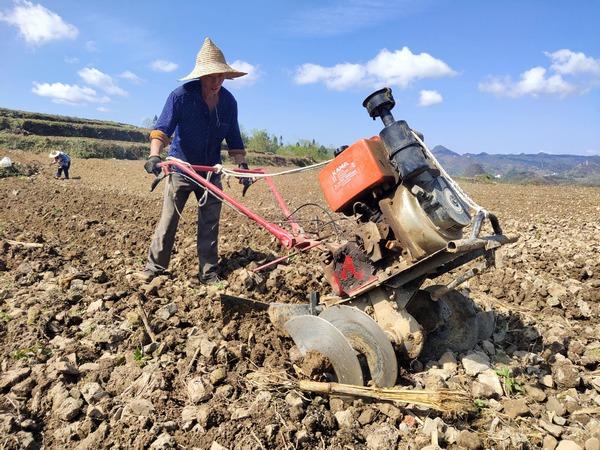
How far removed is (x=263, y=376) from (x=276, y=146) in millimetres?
43856

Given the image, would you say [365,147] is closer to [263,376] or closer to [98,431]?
[263,376]

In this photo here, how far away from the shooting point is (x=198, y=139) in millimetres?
4723

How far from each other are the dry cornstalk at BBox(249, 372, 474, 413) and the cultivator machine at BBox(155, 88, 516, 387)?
0.14m

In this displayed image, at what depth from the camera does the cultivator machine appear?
9.34 feet

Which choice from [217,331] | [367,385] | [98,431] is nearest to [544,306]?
[367,385]

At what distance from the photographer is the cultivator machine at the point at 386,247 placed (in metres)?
2.85

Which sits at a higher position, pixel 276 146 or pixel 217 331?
pixel 276 146

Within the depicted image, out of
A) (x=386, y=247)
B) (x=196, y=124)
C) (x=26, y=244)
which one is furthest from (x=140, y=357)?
(x=26, y=244)

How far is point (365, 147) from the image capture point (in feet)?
9.61

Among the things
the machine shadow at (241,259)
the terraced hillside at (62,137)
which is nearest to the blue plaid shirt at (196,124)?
the machine shadow at (241,259)

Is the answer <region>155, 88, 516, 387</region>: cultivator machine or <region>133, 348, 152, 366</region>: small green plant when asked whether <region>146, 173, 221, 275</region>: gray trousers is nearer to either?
<region>133, 348, 152, 366</region>: small green plant

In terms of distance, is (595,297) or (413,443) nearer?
(413,443)

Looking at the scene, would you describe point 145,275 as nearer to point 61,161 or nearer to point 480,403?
point 480,403

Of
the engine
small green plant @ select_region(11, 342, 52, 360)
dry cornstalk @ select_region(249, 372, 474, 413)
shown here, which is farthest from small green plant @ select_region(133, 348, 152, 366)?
the engine
